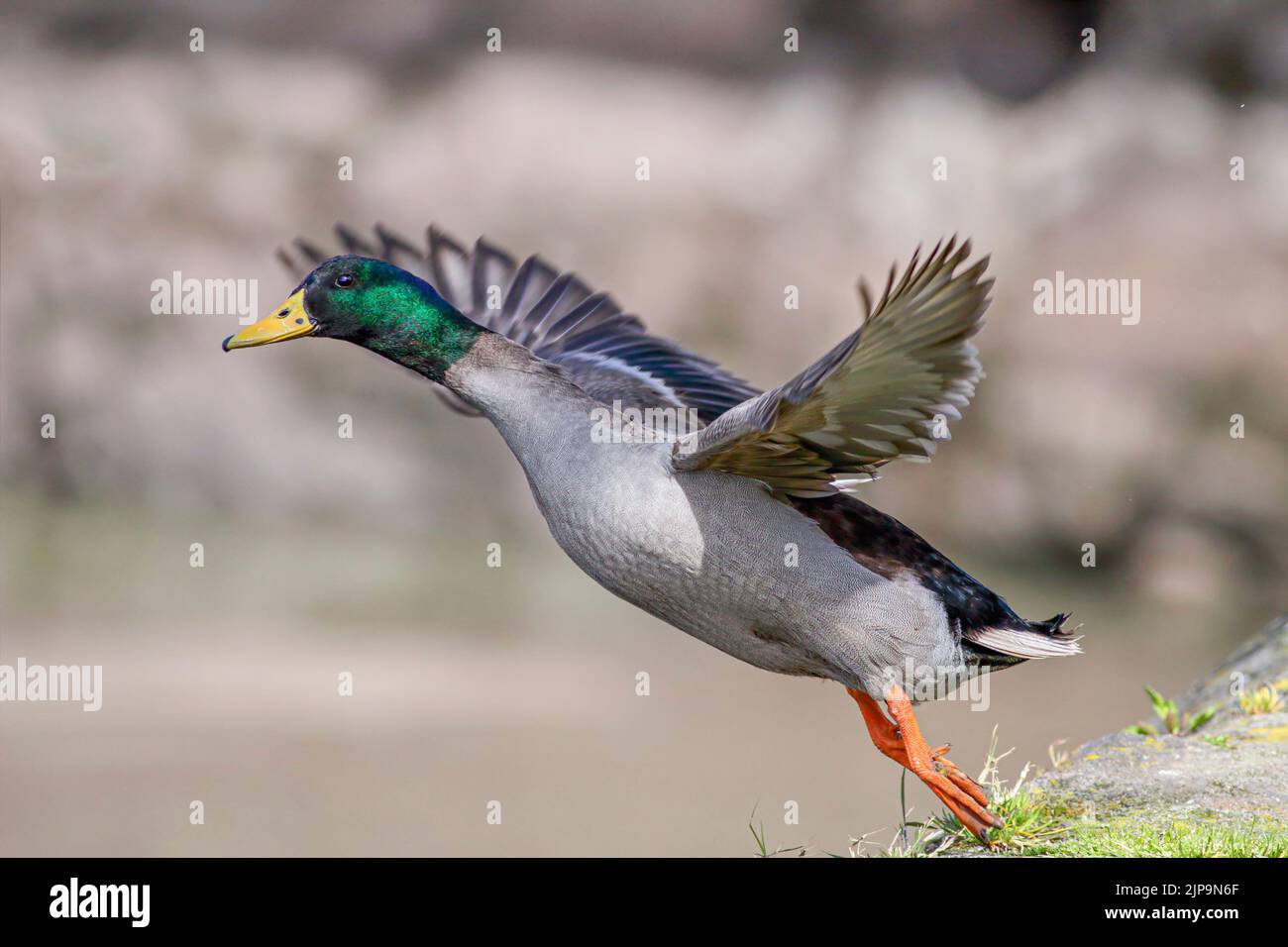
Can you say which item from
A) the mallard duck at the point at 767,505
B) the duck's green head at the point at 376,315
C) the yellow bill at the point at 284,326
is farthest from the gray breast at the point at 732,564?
the yellow bill at the point at 284,326

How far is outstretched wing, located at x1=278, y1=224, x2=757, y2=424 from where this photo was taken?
439 cm

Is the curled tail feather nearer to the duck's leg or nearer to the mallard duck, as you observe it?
the mallard duck

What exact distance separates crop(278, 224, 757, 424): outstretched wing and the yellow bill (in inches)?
33.9

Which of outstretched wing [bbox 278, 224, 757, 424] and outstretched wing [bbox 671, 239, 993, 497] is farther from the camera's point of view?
outstretched wing [bbox 278, 224, 757, 424]

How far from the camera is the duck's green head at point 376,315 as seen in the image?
3.51m

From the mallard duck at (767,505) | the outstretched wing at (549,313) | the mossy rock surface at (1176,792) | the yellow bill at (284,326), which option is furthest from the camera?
the outstretched wing at (549,313)

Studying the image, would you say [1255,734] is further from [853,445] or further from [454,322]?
[454,322]

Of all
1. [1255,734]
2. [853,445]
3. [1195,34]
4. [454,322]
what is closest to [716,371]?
[454,322]

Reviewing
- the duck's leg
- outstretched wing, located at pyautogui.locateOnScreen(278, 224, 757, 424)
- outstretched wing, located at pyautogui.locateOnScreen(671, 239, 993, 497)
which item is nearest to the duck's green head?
outstretched wing, located at pyautogui.locateOnScreen(671, 239, 993, 497)

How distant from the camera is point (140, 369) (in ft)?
41.7

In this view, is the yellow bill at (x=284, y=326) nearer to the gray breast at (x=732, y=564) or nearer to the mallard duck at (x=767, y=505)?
the mallard duck at (x=767, y=505)

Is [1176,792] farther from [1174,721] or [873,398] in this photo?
[873,398]

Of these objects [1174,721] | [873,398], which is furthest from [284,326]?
[1174,721]

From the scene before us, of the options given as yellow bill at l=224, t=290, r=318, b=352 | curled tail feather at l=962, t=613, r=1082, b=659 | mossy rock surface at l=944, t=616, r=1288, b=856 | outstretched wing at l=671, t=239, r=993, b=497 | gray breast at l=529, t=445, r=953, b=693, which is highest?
yellow bill at l=224, t=290, r=318, b=352
